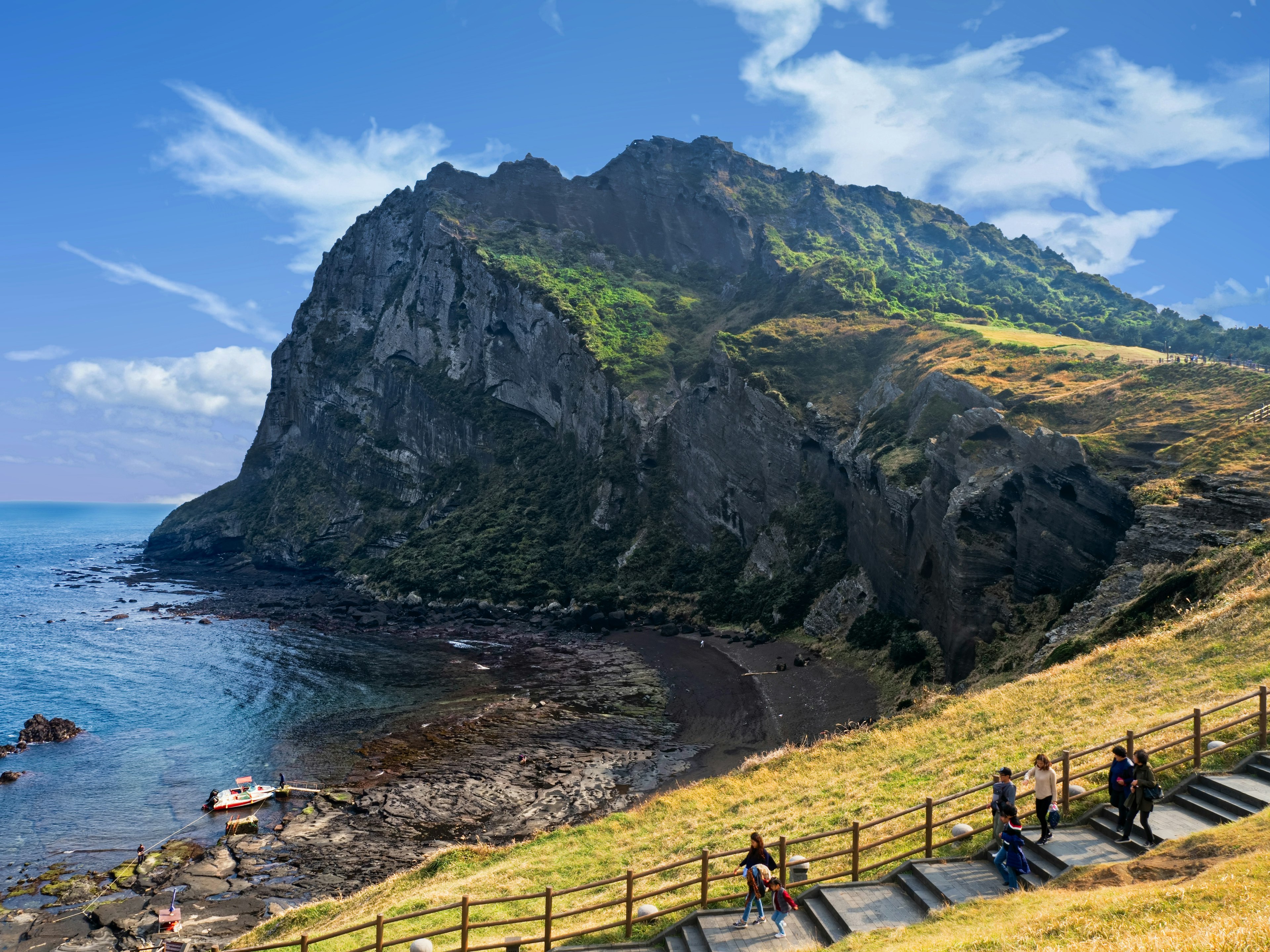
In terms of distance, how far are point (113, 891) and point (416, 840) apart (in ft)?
38.9

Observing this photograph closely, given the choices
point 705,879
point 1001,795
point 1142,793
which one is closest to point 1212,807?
point 1142,793

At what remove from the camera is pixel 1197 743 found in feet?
50.0

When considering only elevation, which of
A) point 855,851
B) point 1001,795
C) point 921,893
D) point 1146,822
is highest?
point 1001,795

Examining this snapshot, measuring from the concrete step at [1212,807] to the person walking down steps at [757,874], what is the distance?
8147 millimetres

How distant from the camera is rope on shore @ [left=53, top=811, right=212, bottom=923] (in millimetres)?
28031

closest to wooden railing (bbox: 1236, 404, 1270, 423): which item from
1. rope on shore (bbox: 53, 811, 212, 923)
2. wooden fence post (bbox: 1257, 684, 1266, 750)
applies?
wooden fence post (bbox: 1257, 684, 1266, 750)

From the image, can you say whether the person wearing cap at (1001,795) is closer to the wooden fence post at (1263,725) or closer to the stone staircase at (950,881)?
the stone staircase at (950,881)

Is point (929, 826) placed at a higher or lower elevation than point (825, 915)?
higher

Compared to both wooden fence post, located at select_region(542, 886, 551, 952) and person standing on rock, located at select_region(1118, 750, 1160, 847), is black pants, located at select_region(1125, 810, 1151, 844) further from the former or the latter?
wooden fence post, located at select_region(542, 886, 551, 952)

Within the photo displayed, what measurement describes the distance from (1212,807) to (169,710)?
208ft

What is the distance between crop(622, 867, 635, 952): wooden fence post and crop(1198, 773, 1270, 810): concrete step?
38.1ft

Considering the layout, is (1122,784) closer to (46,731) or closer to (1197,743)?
(1197,743)

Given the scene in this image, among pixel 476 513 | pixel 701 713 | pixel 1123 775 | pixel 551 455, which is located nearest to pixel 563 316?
pixel 551 455

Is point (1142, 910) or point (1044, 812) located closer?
point (1142, 910)
